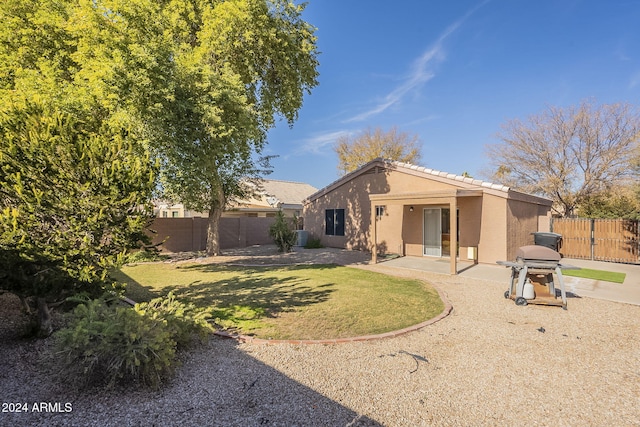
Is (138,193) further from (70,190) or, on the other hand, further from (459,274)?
(459,274)

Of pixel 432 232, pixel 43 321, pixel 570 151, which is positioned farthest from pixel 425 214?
pixel 570 151

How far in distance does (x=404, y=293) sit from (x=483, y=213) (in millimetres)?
6675

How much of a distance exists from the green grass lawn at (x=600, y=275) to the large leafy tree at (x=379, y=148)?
2886cm

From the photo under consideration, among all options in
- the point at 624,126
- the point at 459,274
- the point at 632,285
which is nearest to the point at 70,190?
the point at 459,274

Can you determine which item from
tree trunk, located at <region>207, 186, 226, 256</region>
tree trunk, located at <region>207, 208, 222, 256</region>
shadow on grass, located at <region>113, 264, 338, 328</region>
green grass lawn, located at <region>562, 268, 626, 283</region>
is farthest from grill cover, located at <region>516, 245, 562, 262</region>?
tree trunk, located at <region>207, 208, 222, 256</region>

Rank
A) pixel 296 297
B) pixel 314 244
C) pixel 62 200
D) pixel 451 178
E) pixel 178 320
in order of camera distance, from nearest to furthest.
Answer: pixel 62 200
pixel 178 320
pixel 296 297
pixel 451 178
pixel 314 244

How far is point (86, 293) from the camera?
15.1ft

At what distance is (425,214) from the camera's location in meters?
14.8

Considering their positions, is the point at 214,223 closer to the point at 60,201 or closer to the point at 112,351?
the point at 60,201

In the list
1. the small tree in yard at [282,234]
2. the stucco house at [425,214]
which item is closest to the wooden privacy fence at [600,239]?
the stucco house at [425,214]

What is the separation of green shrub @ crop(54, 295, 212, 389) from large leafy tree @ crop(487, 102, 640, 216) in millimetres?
26503

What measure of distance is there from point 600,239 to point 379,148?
90.0ft

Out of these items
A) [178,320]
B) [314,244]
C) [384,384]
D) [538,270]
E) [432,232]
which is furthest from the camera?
[314,244]

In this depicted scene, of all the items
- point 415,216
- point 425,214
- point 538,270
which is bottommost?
point 538,270
